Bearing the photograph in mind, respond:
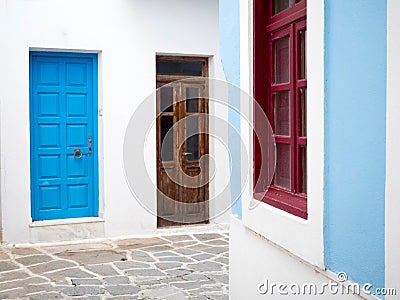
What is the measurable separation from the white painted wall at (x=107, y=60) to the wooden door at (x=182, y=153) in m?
0.23

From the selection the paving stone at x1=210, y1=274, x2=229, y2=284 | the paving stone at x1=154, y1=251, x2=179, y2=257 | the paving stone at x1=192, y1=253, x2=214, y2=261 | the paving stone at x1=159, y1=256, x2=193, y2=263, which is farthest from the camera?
the paving stone at x1=154, y1=251, x2=179, y2=257

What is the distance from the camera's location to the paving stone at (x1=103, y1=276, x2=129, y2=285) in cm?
544

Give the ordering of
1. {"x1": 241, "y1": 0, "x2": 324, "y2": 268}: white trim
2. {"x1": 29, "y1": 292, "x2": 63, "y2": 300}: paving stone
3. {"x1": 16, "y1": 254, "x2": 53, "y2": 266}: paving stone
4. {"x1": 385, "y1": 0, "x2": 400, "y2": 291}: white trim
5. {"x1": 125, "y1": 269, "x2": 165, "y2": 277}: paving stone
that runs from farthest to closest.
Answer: {"x1": 16, "y1": 254, "x2": 53, "y2": 266}: paving stone
{"x1": 125, "y1": 269, "x2": 165, "y2": 277}: paving stone
{"x1": 29, "y1": 292, "x2": 63, "y2": 300}: paving stone
{"x1": 241, "y1": 0, "x2": 324, "y2": 268}: white trim
{"x1": 385, "y1": 0, "x2": 400, "y2": 291}: white trim

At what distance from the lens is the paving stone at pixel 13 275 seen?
5.57 metres

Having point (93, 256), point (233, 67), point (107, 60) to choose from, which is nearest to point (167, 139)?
point (107, 60)

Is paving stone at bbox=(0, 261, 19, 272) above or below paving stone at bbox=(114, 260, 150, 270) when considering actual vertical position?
above

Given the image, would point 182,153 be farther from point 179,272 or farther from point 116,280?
point 116,280

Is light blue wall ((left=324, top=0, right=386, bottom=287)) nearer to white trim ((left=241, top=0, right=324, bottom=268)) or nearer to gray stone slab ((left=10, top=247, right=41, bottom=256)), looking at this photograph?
white trim ((left=241, top=0, right=324, bottom=268))

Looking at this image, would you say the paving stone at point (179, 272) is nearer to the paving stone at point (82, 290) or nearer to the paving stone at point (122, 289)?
the paving stone at point (122, 289)

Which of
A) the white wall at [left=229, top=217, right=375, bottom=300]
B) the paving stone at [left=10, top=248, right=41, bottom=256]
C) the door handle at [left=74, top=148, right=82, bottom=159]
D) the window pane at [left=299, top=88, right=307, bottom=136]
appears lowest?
the paving stone at [left=10, top=248, right=41, bottom=256]

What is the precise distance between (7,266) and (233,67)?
3776 millimetres

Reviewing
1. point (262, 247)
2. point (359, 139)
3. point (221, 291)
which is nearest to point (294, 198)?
point (262, 247)

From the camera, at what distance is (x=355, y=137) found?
2305 mm

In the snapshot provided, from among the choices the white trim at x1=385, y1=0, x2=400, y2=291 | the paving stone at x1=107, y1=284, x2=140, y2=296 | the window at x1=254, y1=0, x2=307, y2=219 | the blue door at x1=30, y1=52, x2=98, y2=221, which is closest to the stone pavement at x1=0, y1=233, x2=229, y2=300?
the paving stone at x1=107, y1=284, x2=140, y2=296
